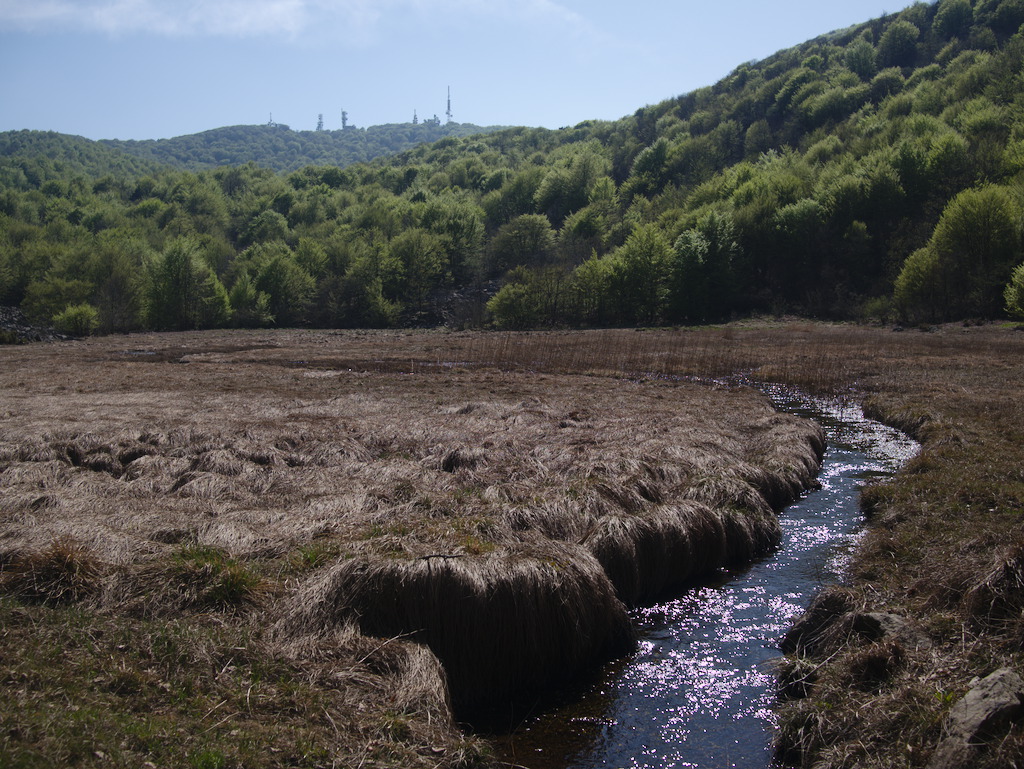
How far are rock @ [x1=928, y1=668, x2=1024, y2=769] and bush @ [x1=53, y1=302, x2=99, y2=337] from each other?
8151 cm

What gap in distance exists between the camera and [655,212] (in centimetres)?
13000

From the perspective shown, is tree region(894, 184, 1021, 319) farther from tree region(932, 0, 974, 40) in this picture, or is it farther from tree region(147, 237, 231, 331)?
tree region(932, 0, 974, 40)

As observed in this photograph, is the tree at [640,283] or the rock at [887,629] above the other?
the tree at [640,283]

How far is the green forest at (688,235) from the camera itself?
79.7 metres

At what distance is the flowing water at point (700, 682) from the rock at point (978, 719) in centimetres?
197

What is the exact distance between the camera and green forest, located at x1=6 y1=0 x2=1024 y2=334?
79688 mm

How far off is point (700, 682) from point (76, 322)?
3155 inches

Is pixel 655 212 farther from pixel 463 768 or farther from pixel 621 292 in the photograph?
pixel 463 768

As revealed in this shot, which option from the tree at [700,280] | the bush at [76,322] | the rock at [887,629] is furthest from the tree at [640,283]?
the rock at [887,629]

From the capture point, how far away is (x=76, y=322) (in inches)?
2835

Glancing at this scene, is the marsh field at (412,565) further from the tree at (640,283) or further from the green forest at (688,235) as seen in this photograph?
the tree at (640,283)

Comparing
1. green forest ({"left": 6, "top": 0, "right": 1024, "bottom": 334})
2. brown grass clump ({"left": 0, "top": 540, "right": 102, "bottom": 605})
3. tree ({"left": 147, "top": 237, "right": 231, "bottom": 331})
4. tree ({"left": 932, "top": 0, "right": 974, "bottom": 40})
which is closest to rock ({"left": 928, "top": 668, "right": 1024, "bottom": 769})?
brown grass clump ({"left": 0, "top": 540, "right": 102, "bottom": 605})

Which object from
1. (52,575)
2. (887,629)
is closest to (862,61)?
(887,629)

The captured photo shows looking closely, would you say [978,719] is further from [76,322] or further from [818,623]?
[76,322]
